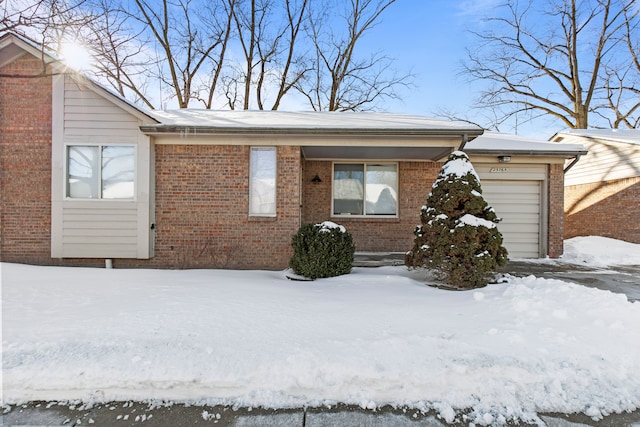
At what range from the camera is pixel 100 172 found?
6516mm

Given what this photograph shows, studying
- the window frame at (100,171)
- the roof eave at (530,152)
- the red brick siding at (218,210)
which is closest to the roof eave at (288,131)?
the red brick siding at (218,210)

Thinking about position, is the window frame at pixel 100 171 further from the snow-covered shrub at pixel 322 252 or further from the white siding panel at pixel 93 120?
the snow-covered shrub at pixel 322 252

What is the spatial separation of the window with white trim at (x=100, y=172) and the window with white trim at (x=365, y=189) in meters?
5.04

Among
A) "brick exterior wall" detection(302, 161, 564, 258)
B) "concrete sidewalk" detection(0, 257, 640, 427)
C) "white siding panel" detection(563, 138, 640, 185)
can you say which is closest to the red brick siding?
"brick exterior wall" detection(302, 161, 564, 258)

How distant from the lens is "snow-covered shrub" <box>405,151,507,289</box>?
495cm

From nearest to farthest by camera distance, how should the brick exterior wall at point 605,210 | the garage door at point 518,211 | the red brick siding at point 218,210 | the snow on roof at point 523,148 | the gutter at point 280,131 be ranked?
the gutter at point 280,131 < the red brick siding at point 218,210 < the snow on roof at point 523,148 < the garage door at point 518,211 < the brick exterior wall at point 605,210

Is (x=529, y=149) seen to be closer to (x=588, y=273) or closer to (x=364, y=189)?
(x=588, y=273)

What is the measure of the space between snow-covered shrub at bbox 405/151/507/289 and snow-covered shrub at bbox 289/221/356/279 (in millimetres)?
1232

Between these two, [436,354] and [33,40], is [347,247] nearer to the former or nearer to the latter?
[436,354]

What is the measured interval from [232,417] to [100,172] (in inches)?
253

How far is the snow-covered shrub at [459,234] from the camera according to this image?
495 cm

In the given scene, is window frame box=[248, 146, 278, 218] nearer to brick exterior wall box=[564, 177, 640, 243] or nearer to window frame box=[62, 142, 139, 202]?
window frame box=[62, 142, 139, 202]

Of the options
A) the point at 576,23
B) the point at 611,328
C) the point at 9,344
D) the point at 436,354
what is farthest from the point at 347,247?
the point at 576,23

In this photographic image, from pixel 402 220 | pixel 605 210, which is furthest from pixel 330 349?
pixel 605 210
